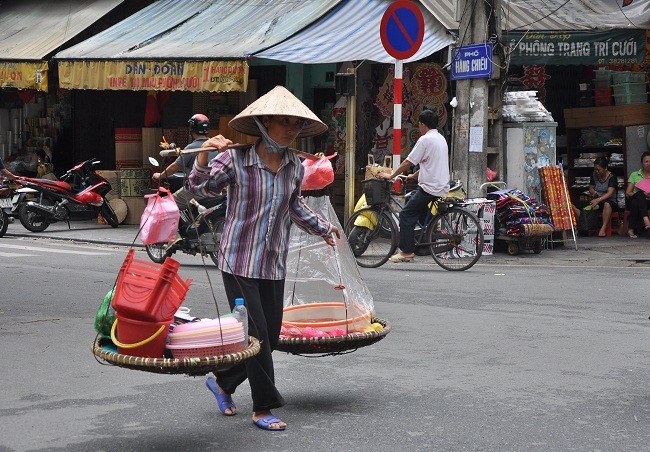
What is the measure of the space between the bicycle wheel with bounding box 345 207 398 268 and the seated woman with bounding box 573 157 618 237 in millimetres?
4442

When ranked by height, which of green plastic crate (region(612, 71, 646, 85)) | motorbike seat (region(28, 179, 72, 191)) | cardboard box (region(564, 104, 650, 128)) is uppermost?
green plastic crate (region(612, 71, 646, 85))

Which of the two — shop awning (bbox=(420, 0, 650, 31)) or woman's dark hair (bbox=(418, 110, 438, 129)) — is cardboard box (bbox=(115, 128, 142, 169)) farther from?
woman's dark hair (bbox=(418, 110, 438, 129))

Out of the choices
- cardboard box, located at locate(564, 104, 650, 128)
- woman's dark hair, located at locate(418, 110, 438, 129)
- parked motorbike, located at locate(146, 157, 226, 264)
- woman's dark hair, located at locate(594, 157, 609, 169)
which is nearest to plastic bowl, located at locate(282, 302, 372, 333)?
parked motorbike, located at locate(146, 157, 226, 264)

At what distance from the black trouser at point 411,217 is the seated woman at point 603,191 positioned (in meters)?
4.45

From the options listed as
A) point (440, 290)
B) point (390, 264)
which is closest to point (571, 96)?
point (390, 264)

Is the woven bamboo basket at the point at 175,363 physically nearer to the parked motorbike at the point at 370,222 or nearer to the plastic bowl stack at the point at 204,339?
the plastic bowl stack at the point at 204,339

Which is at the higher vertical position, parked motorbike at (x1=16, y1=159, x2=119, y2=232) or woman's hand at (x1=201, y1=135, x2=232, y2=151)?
woman's hand at (x1=201, y1=135, x2=232, y2=151)

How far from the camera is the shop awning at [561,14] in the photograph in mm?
16000

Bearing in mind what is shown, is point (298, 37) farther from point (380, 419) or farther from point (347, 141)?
point (380, 419)

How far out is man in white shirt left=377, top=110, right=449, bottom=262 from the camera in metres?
12.8

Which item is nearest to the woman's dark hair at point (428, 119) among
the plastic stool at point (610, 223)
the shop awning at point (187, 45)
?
the shop awning at point (187, 45)

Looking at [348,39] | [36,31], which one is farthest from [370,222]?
[36,31]

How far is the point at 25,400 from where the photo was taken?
6.42 metres

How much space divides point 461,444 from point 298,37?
463 inches
